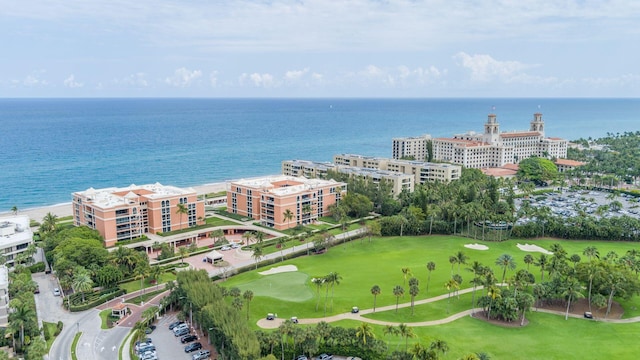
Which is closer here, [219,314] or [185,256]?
[219,314]

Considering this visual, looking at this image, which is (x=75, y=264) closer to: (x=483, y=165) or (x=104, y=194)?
(x=104, y=194)

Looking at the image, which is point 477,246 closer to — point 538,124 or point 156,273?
point 156,273

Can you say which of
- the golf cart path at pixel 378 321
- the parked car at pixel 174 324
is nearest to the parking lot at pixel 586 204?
the golf cart path at pixel 378 321

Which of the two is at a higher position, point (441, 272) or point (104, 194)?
point (104, 194)

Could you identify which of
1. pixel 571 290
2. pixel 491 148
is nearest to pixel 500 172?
pixel 491 148

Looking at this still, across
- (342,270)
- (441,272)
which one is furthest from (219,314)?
(441,272)

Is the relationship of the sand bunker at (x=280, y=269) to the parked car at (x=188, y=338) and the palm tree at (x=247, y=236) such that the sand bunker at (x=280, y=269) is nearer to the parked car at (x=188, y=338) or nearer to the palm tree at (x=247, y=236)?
the palm tree at (x=247, y=236)

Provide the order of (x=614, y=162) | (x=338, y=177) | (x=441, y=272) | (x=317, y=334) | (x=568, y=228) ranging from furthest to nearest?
(x=614, y=162), (x=338, y=177), (x=568, y=228), (x=441, y=272), (x=317, y=334)

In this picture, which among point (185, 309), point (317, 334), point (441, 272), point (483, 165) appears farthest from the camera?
point (483, 165)
